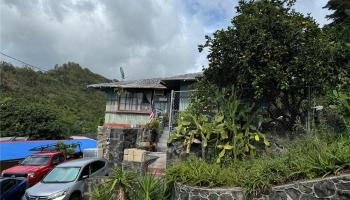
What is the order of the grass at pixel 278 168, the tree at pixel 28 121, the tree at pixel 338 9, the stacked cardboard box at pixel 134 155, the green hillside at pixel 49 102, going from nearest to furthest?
the grass at pixel 278 168, the stacked cardboard box at pixel 134 155, the tree at pixel 338 9, the tree at pixel 28 121, the green hillside at pixel 49 102

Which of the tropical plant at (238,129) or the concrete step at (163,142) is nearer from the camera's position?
the tropical plant at (238,129)

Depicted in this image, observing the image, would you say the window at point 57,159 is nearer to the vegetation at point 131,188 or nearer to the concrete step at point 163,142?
the concrete step at point 163,142

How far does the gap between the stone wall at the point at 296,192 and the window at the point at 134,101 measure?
14.8 m

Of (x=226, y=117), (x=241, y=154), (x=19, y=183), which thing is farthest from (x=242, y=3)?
(x=19, y=183)

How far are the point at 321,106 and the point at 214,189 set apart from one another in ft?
12.6

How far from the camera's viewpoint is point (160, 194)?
9.78 metres

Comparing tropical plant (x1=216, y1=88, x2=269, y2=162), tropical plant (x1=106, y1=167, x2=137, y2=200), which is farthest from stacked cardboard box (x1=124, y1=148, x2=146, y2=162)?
tropical plant (x1=216, y1=88, x2=269, y2=162)

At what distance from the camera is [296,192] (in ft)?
23.8

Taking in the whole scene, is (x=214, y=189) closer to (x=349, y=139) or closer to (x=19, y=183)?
(x=349, y=139)

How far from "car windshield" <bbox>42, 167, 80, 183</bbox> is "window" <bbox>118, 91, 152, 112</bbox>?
31.9 ft

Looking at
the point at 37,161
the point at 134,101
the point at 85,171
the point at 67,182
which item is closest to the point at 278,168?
the point at 67,182

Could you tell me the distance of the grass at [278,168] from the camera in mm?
7145

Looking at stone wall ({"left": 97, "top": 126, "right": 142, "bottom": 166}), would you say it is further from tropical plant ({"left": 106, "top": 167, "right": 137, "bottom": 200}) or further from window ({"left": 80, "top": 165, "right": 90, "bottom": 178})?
tropical plant ({"left": 106, "top": 167, "right": 137, "bottom": 200})

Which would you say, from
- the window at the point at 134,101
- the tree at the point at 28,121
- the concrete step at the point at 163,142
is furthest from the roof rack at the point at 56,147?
the tree at the point at 28,121
